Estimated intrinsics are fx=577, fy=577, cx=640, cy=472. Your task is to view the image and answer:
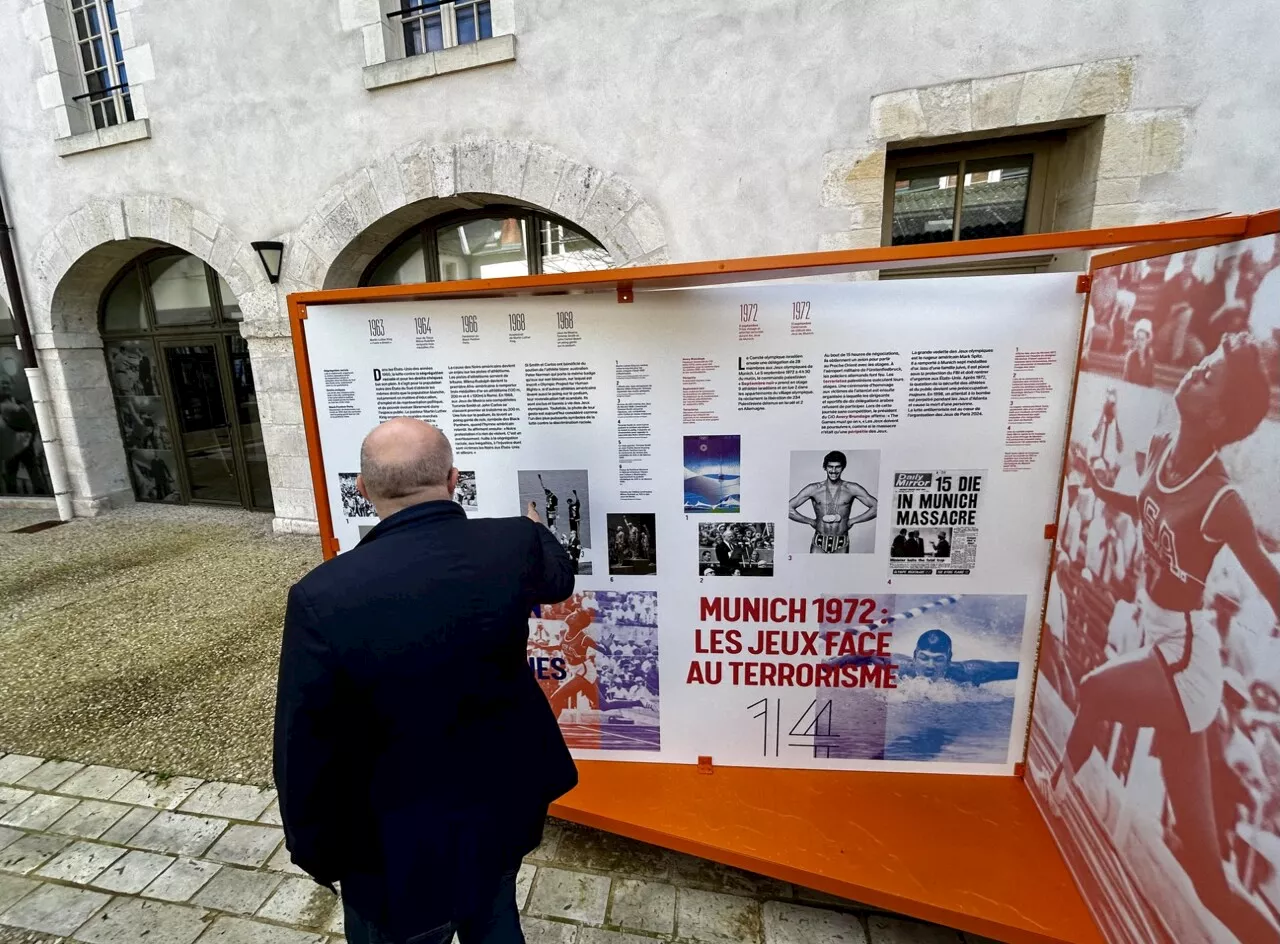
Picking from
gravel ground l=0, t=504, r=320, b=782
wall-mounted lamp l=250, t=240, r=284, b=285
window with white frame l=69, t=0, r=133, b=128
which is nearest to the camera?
gravel ground l=0, t=504, r=320, b=782

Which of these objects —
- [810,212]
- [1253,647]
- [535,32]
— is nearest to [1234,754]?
[1253,647]

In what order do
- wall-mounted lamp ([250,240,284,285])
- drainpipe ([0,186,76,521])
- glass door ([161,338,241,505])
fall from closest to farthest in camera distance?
wall-mounted lamp ([250,240,284,285]), drainpipe ([0,186,76,521]), glass door ([161,338,241,505])

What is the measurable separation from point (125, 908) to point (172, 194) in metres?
6.70

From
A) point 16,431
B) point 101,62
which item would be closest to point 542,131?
point 101,62

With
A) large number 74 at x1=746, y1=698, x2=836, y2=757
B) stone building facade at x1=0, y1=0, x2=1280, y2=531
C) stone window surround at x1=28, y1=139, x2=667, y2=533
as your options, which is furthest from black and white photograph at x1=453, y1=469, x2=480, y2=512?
stone building facade at x1=0, y1=0, x2=1280, y2=531

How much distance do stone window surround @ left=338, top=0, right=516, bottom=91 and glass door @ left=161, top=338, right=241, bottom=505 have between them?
4055mm

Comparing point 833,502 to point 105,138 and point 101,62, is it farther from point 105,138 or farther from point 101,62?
point 101,62

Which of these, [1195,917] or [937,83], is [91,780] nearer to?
[1195,917]

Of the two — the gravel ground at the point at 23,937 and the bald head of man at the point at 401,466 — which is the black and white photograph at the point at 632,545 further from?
the gravel ground at the point at 23,937

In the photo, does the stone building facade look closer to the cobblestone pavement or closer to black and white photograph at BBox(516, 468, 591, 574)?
the cobblestone pavement

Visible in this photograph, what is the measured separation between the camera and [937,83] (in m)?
3.92

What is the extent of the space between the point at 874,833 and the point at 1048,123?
14.6 ft

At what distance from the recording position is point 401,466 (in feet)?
4.57

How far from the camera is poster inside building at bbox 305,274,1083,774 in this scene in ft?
6.22
